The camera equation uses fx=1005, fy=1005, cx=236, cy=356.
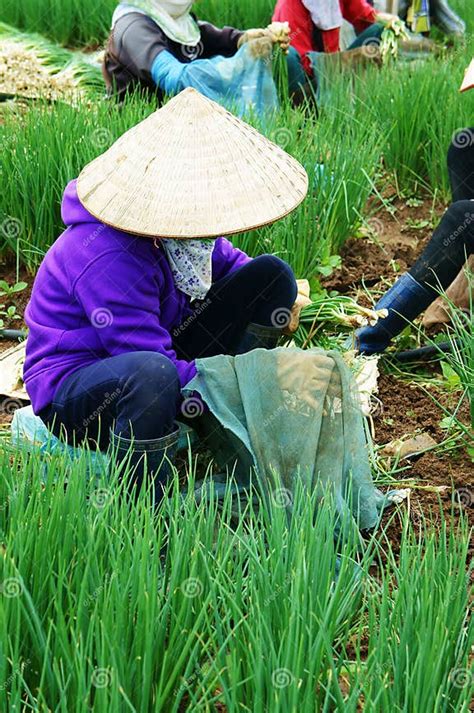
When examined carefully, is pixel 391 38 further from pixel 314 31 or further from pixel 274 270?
pixel 274 270

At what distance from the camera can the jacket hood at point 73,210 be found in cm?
225

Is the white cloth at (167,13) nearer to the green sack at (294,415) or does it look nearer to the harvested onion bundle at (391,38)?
the harvested onion bundle at (391,38)

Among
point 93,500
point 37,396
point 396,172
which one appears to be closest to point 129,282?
point 37,396

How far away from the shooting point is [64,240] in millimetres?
2250

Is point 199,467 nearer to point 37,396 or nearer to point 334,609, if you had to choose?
point 37,396

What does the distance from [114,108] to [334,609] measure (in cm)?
240

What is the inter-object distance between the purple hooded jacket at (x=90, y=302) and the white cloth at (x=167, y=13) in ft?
7.22

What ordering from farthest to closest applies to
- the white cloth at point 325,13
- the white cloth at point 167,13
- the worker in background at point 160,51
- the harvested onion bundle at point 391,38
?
the harvested onion bundle at point 391,38
the white cloth at point 325,13
the white cloth at point 167,13
the worker in background at point 160,51

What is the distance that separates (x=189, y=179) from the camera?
2.13 m

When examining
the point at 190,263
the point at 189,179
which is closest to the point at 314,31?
the point at 190,263

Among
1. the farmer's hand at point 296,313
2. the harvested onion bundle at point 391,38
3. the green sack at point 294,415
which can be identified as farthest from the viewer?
the harvested onion bundle at point 391,38

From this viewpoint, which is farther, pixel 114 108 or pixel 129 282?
pixel 114 108

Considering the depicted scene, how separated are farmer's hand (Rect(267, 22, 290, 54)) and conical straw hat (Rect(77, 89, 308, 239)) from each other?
2.33m

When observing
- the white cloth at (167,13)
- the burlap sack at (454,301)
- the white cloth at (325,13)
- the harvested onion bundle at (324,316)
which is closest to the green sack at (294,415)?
the harvested onion bundle at (324,316)
